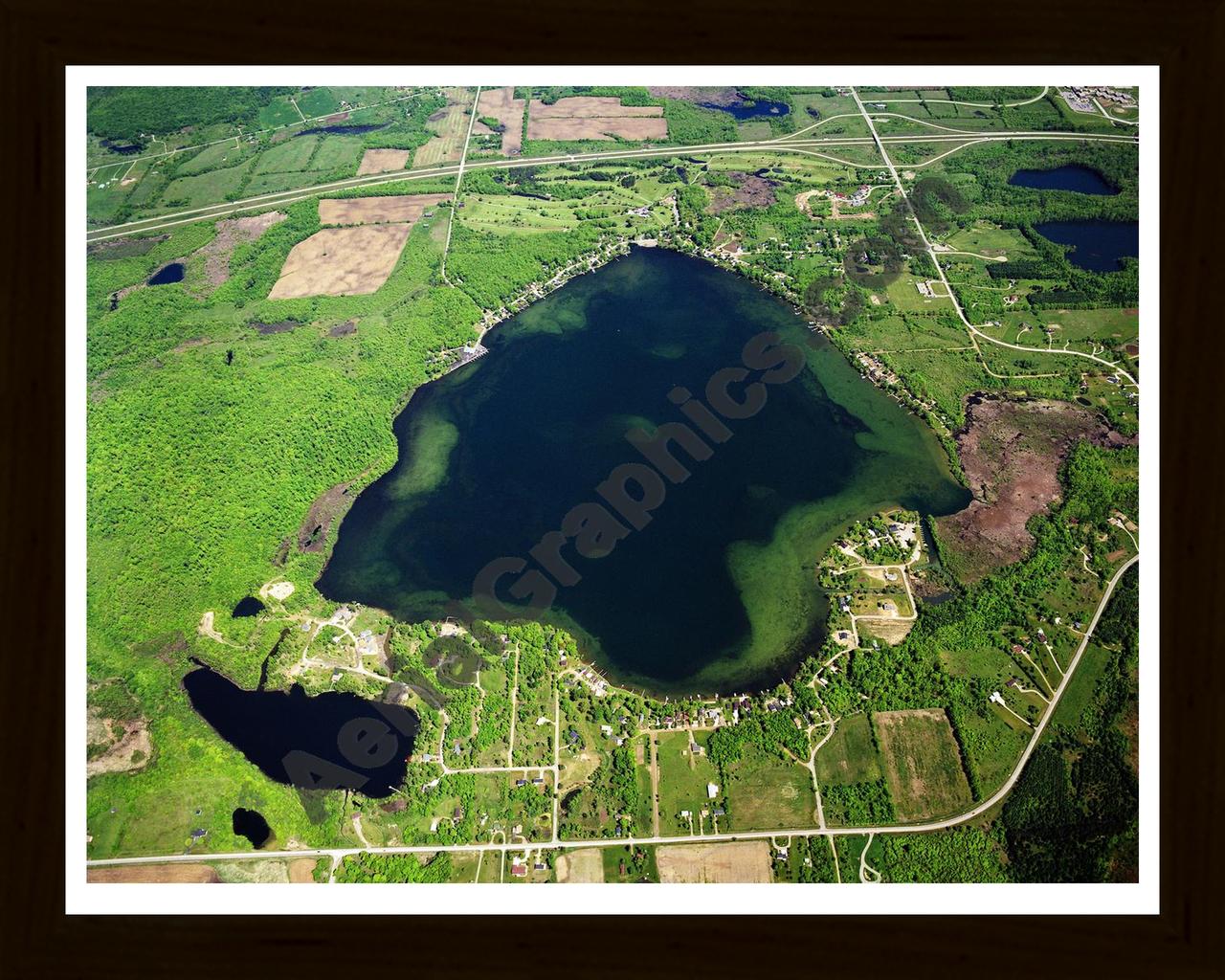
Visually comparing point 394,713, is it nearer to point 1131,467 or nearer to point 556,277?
point 556,277

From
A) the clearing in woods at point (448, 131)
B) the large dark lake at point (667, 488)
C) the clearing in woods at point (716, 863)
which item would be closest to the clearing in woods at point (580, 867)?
the clearing in woods at point (716, 863)

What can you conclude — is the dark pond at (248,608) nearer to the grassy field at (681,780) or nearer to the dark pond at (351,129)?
the grassy field at (681,780)

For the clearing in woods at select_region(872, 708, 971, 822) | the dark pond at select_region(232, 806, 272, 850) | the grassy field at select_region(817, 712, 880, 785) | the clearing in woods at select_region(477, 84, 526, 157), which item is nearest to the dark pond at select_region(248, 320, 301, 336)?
the clearing in woods at select_region(477, 84, 526, 157)

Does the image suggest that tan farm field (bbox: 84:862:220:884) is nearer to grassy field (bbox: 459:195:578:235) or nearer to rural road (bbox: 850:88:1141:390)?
grassy field (bbox: 459:195:578:235)

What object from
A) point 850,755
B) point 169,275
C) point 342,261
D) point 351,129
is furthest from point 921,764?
point 351,129

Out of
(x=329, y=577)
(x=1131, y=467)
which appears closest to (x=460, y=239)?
(x=329, y=577)

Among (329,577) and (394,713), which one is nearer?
(394,713)
